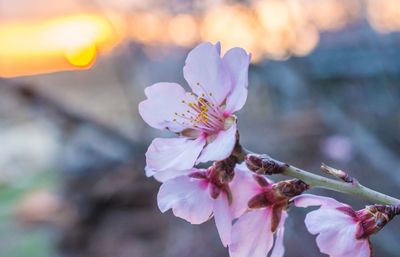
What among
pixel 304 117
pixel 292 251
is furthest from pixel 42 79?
pixel 292 251

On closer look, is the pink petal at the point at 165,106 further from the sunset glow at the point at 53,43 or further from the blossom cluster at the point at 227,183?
the sunset glow at the point at 53,43

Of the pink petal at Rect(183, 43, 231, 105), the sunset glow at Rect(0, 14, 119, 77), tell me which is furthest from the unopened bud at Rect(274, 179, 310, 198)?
the sunset glow at Rect(0, 14, 119, 77)

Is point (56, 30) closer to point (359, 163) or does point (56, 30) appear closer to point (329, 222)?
point (359, 163)

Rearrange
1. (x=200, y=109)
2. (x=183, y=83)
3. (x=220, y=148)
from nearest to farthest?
(x=220, y=148)
(x=200, y=109)
(x=183, y=83)

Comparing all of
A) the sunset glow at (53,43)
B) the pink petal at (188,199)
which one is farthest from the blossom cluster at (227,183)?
the sunset glow at (53,43)

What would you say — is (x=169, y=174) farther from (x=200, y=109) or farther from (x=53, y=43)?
(x=53, y=43)

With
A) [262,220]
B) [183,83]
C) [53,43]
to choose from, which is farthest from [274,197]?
[53,43]
